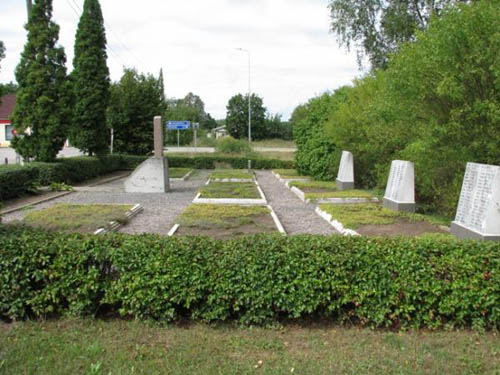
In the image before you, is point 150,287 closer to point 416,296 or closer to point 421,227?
point 416,296

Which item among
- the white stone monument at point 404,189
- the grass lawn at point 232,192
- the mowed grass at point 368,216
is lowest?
the grass lawn at point 232,192

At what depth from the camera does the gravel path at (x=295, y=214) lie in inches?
401

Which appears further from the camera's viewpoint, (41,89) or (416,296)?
(41,89)

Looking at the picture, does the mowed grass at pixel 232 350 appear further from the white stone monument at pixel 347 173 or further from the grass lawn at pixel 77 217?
the white stone monument at pixel 347 173

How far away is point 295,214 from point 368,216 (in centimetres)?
229

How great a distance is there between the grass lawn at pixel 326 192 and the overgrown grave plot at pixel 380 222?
2.37 metres

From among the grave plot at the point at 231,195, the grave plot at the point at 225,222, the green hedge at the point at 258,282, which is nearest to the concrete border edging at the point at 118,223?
the grave plot at the point at 225,222

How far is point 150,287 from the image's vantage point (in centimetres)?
454

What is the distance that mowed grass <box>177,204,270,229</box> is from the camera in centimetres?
999

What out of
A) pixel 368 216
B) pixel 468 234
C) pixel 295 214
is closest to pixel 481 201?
pixel 468 234

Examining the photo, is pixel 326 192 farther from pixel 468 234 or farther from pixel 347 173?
pixel 468 234

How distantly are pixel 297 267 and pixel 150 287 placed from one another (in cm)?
146

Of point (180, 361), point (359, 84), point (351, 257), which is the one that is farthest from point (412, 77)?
point (359, 84)

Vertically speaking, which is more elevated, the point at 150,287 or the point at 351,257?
the point at 351,257
